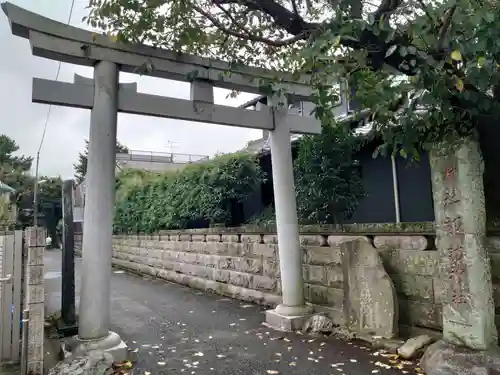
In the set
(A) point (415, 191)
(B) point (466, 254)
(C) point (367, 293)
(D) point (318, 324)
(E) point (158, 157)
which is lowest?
(D) point (318, 324)

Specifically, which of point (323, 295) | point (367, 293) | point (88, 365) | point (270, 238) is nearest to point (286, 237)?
point (323, 295)

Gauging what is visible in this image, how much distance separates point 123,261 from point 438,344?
14.7 m

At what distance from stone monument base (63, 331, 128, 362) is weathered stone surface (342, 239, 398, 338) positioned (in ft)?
9.67

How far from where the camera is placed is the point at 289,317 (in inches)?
227

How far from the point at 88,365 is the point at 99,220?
156cm

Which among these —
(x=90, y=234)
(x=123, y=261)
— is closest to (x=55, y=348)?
(x=90, y=234)

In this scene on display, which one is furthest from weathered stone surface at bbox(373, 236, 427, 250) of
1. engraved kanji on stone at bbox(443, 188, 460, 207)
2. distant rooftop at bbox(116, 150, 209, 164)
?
distant rooftop at bbox(116, 150, 209, 164)

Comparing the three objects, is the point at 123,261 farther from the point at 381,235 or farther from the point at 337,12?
the point at 337,12

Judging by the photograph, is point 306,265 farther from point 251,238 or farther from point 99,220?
point 99,220

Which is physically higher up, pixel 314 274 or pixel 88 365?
pixel 314 274

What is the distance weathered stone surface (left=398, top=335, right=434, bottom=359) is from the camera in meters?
4.32

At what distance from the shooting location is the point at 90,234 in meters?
4.57

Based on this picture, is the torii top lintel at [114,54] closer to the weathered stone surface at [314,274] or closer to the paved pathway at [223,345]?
the weathered stone surface at [314,274]

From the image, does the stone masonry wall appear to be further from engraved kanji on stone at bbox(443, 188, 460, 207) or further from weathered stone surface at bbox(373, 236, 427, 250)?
engraved kanji on stone at bbox(443, 188, 460, 207)
